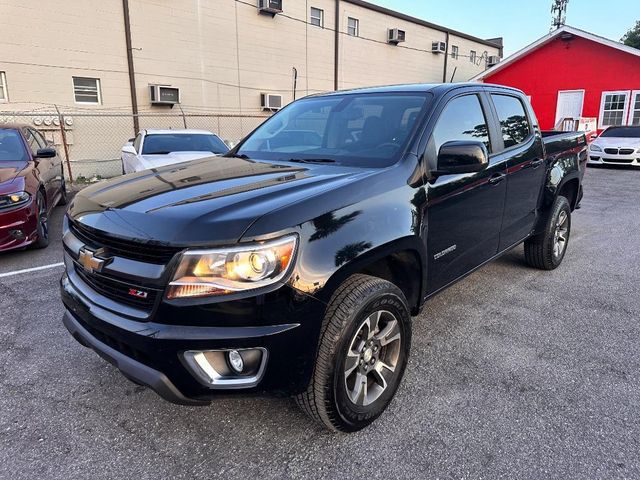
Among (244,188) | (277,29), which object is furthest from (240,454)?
(277,29)

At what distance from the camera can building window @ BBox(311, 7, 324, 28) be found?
18.3m

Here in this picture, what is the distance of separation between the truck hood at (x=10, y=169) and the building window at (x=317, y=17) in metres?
14.9

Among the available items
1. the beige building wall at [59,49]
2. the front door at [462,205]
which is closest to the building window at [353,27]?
the beige building wall at [59,49]

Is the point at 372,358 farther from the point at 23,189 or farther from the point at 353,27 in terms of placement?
the point at 353,27

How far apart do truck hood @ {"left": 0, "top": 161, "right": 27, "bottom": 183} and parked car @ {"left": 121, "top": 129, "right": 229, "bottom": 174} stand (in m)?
1.73

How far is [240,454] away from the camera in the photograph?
2.29 meters

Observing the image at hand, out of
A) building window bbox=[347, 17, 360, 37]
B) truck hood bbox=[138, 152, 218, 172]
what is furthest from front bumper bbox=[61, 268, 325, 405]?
building window bbox=[347, 17, 360, 37]

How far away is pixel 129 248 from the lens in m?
2.10

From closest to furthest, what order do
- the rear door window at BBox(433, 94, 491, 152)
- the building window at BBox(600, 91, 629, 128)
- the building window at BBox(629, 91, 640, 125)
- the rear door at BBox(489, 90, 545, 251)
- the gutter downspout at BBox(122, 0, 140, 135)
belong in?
the rear door window at BBox(433, 94, 491, 152), the rear door at BBox(489, 90, 545, 251), the gutter downspout at BBox(122, 0, 140, 135), the building window at BBox(629, 91, 640, 125), the building window at BBox(600, 91, 629, 128)

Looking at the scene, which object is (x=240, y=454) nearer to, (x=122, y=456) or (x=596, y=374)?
(x=122, y=456)

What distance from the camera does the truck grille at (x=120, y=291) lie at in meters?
2.03

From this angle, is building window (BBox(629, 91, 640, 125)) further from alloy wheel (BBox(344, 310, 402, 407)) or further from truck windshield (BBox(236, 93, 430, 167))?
alloy wheel (BBox(344, 310, 402, 407))

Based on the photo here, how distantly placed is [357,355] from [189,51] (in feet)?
48.9

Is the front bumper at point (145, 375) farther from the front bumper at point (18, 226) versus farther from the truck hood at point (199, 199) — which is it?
the front bumper at point (18, 226)
